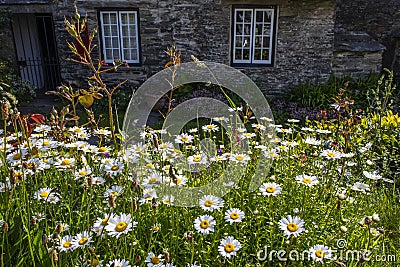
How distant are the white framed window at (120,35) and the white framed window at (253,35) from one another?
254cm

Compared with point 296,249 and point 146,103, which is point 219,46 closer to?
point 146,103

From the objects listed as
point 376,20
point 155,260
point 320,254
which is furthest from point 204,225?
point 376,20

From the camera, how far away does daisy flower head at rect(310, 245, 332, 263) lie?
1.54m

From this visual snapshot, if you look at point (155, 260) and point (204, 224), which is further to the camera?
point (204, 224)

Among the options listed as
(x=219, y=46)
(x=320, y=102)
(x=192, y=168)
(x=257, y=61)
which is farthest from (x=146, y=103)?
(x=192, y=168)

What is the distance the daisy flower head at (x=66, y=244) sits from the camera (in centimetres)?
153

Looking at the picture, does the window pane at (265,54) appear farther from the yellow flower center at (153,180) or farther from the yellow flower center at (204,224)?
the yellow flower center at (204,224)

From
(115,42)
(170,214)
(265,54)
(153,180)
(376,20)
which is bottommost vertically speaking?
(170,214)

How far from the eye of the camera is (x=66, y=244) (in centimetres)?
156

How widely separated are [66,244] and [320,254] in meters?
1.11

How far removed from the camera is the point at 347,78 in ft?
29.6

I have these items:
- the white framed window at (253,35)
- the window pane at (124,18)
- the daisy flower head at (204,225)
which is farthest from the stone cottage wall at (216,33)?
the daisy flower head at (204,225)

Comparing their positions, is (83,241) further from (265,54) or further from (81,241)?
(265,54)

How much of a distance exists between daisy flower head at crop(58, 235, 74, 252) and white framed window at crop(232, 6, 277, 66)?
8013 millimetres
